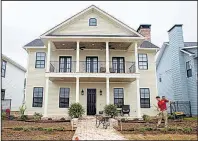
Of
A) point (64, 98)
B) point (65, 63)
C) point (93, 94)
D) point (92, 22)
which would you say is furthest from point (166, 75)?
point (64, 98)

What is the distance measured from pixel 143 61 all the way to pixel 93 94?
5.52m

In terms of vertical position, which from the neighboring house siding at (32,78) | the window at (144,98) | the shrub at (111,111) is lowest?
the shrub at (111,111)

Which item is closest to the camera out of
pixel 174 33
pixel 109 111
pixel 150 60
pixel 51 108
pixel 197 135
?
pixel 197 135

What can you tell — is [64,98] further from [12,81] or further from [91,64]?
[12,81]

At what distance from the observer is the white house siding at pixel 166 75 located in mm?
22031

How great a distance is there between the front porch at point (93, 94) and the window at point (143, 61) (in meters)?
1.72

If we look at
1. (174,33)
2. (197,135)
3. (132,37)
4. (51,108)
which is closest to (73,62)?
(51,108)

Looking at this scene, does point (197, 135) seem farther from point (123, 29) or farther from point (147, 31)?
point (147, 31)

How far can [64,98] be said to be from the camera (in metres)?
17.9

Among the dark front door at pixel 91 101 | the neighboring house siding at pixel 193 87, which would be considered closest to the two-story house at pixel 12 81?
the dark front door at pixel 91 101

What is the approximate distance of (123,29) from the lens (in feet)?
59.0

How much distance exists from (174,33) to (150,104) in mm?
7683

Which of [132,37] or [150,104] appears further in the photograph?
[150,104]

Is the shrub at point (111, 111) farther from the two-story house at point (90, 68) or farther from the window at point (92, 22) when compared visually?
the window at point (92, 22)
